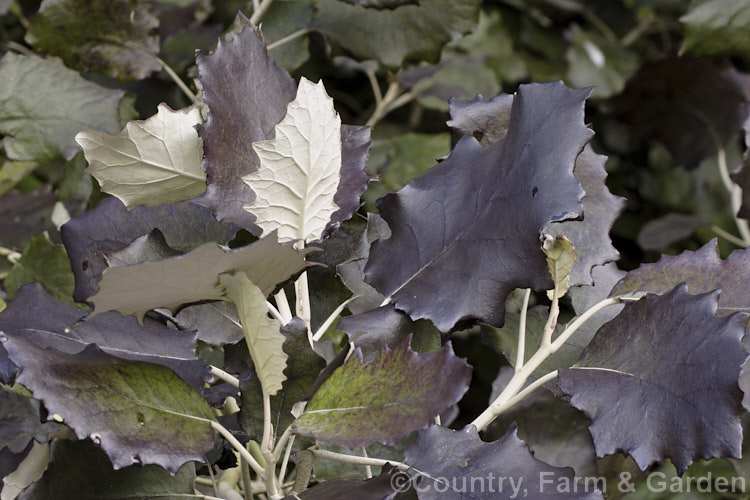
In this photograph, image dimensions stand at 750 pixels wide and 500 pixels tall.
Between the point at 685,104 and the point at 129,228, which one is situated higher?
the point at 129,228

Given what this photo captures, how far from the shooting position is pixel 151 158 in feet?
1.81

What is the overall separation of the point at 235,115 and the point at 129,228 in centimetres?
14

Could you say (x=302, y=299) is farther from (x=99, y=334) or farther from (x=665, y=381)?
(x=665, y=381)

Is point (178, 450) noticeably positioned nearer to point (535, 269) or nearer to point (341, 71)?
point (535, 269)

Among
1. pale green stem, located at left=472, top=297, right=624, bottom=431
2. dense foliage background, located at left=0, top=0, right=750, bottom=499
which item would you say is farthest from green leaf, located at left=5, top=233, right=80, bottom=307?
pale green stem, located at left=472, top=297, right=624, bottom=431

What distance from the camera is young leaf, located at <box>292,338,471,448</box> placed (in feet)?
1.51

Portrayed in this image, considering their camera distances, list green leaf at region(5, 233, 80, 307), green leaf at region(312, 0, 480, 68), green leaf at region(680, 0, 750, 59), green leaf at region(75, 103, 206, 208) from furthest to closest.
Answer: green leaf at region(680, 0, 750, 59) → green leaf at region(312, 0, 480, 68) → green leaf at region(5, 233, 80, 307) → green leaf at region(75, 103, 206, 208)

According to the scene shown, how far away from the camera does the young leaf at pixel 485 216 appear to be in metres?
0.51

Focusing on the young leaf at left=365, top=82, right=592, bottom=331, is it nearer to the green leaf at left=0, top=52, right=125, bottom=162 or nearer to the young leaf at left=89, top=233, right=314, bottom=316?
the young leaf at left=89, top=233, right=314, bottom=316

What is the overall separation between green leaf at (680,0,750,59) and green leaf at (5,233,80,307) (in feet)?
2.88

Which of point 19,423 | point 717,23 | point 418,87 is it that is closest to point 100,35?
point 19,423

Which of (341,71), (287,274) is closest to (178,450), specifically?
(287,274)

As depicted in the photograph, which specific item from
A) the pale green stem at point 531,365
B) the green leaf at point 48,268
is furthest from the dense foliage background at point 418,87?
the pale green stem at point 531,365

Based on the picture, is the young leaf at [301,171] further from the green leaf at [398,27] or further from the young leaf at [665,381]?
the green leaf at [398,27]
